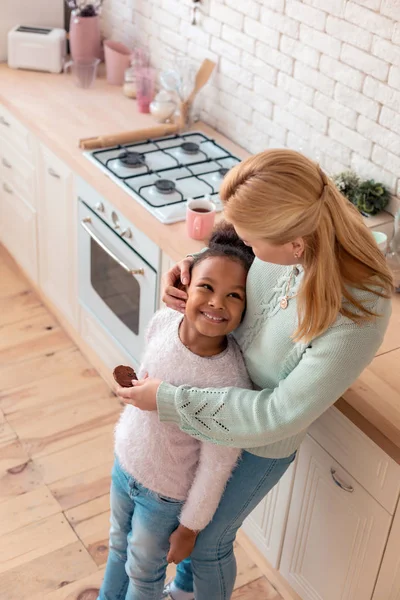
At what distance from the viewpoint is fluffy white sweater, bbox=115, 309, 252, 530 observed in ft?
6.00

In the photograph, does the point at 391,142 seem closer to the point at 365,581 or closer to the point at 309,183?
the point at 309,183

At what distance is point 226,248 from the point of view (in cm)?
183

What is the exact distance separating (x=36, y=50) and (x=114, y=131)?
73 cm

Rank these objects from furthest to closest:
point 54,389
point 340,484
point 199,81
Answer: point 54,389, point 199,81, point 340,484

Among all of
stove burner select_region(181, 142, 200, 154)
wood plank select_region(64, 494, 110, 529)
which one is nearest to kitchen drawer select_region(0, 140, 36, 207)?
stove burner select_region(181, 142, 200, 154)

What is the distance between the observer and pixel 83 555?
8.35ft

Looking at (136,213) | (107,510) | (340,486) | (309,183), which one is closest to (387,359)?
(340,486)

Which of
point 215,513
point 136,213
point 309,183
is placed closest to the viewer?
point 309,183

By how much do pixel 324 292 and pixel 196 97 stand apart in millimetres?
1843

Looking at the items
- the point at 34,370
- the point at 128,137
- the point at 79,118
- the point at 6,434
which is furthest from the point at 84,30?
the point at 6,434

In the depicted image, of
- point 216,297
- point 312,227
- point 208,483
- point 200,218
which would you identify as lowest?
point 208,483

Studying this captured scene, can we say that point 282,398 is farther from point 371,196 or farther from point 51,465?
point 51,465

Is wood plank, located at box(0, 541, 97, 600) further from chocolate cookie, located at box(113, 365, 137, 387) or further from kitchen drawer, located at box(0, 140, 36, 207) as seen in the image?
kitchen drawer, located at box(0, 140, 36, 207)

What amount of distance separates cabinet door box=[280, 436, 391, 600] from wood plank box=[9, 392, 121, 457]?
1013 mm
